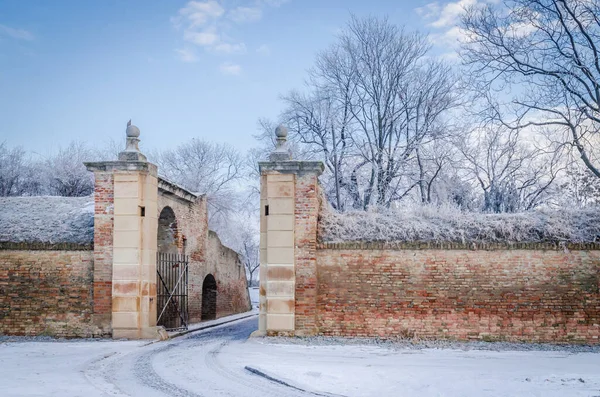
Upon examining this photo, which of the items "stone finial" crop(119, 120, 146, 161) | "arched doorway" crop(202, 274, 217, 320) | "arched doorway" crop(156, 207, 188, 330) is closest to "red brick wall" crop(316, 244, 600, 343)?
"stone finial" crop(119, 120, 146, 161)

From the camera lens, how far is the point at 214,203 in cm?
4144

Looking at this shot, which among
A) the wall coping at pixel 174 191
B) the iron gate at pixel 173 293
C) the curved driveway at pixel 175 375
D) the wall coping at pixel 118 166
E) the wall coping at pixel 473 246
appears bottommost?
the curved driveway at pixel 175 375

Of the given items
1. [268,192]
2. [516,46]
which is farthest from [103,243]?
[516,46]

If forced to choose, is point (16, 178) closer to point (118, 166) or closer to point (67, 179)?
point (67, 179)

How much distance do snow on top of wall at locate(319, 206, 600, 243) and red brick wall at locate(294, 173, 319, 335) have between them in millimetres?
350

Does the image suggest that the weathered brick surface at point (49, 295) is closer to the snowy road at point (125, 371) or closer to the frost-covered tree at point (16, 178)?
the snowy road at point (125, 371)

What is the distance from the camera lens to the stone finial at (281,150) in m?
13.8

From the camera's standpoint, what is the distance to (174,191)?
17.5 meters

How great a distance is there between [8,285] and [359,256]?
342 inches

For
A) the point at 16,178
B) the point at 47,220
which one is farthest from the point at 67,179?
the point at 47,220

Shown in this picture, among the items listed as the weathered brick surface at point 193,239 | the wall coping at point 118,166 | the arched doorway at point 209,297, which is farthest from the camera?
the arched doorway at point 209,297

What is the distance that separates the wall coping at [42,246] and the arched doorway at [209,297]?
847cm

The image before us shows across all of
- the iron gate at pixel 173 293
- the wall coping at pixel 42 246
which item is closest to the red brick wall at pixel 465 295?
the iron gate at pixel 173 293

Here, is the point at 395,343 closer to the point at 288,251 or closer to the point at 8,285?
the point at 288,251
